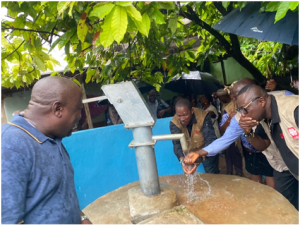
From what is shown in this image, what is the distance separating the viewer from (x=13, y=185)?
92 centimetres

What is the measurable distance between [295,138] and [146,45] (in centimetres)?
188

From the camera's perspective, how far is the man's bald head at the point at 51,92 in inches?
43.6

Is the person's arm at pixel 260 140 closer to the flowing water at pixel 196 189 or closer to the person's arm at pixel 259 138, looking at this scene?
the person's arm at pixel 259 138

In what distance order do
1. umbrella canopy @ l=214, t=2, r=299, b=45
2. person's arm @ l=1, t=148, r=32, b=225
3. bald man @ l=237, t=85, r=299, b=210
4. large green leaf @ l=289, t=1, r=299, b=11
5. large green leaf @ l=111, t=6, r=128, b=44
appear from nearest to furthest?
1. person's arm @ l=1, t=148, r=32, b=225
2. large green leaf @ l=111, t=6, r=128, b=44
3. large green leaf @ l=289, t=1, r=299, b=11
4. bald man @ l=237, t=85, r=299, b=210
5. umbrella canopy @ l=214, t=2, r=299, b=45

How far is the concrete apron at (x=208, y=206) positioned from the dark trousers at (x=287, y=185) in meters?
0.44

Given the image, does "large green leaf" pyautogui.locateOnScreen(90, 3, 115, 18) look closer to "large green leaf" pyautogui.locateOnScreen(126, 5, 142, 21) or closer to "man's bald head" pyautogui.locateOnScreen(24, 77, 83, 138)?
"large green leaf" pyautogui.locateOnScreen(126, 5, 142, 21)

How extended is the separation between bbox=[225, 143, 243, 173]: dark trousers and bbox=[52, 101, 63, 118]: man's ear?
2.97 m

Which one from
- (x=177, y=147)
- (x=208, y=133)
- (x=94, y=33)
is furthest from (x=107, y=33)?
(x=208, y=133)

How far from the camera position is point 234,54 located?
3.65 m

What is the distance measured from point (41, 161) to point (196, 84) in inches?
209

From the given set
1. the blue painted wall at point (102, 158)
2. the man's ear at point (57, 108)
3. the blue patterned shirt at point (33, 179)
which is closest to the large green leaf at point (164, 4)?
the man's ear at point (57, 108)

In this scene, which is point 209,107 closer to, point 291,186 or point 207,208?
point 291,186

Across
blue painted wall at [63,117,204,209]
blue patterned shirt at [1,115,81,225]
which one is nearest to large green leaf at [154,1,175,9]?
blue patterned shirt at [1,115,81,225]

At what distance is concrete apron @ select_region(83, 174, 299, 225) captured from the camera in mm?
1634
